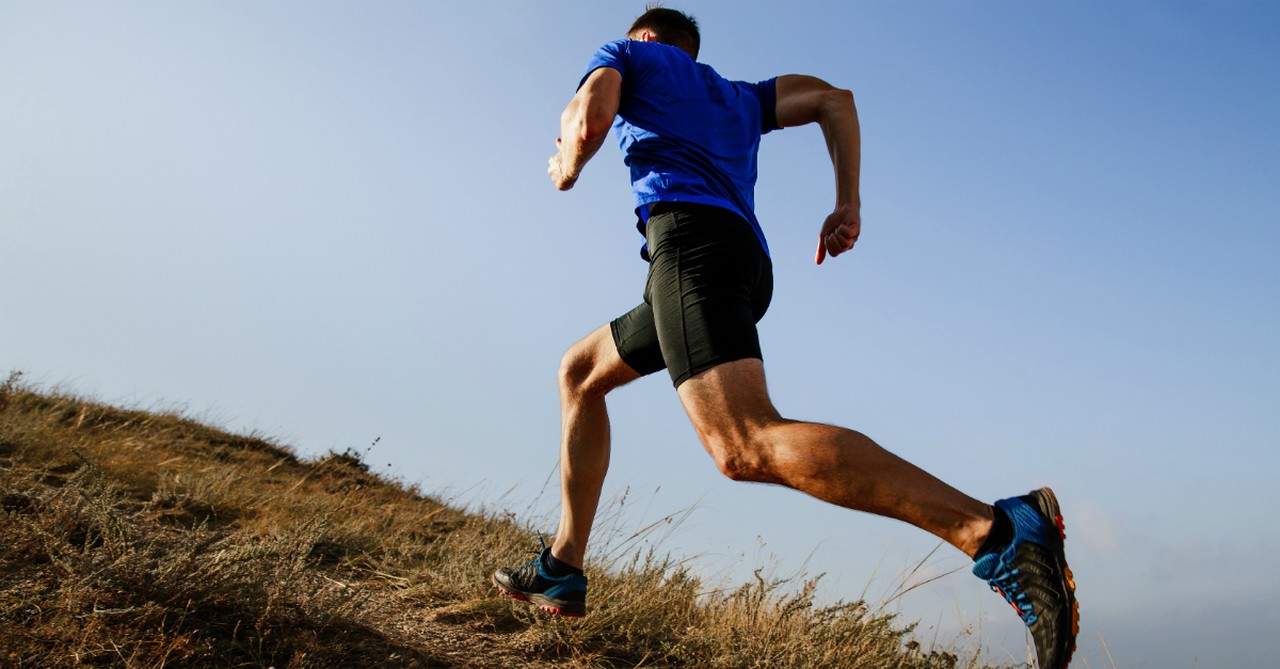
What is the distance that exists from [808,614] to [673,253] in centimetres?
179

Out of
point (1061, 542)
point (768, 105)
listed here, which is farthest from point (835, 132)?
point (1061, 542)

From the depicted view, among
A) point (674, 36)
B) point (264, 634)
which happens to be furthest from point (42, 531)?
point (674, 36)

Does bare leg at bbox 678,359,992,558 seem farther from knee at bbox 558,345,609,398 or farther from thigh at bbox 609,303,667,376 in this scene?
knee at bbox 558,345,609,398

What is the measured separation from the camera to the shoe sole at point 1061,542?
5.95 ft

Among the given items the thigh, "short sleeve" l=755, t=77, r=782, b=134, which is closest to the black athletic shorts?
the thigh

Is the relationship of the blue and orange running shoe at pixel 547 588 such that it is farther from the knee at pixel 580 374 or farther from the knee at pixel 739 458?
the knee at pixel 739 458

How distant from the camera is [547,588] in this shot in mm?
2805

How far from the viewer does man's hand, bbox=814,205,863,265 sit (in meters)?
2.61

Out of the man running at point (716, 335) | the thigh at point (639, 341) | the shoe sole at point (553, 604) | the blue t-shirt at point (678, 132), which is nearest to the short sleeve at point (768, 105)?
the man running at point (716, 335)

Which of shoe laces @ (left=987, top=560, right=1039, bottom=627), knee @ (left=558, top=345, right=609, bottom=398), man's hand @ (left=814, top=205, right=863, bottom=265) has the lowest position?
shoe laces @ (left=987, top=560, right=1039, bottom=627)

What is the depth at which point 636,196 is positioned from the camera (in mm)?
2508

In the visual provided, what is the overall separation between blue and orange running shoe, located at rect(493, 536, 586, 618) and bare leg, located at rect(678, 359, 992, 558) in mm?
989

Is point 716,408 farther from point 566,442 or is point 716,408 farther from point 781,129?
point 781,129

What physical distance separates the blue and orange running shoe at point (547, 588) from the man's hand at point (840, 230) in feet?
4.34
